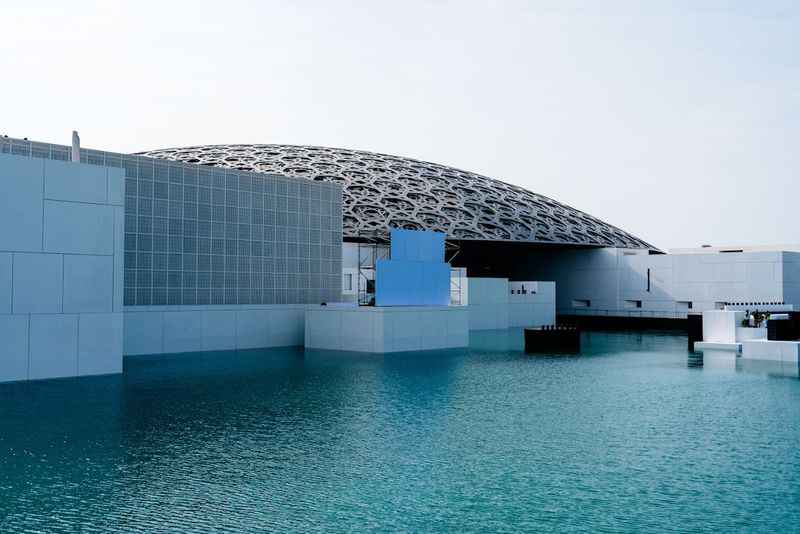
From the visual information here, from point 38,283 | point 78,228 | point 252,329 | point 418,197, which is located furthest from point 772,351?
point 418,197

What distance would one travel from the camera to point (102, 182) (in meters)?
23.8

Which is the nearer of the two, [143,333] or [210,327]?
[143,333]

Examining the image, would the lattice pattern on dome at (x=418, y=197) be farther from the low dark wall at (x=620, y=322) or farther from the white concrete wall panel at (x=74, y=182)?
the white concrete wall panel at (x=74, y=182)

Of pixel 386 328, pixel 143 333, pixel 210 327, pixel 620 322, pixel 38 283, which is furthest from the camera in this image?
pixel 620 322

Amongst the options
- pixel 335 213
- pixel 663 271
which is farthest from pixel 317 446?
pixel 663 271

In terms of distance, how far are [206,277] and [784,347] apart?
21.2 metres

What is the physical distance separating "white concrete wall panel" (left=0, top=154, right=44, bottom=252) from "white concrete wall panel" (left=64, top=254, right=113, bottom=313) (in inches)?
46.0

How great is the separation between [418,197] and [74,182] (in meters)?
33.4

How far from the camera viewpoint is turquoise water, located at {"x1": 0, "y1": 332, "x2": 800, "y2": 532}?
934cm

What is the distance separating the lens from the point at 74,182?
2323cm

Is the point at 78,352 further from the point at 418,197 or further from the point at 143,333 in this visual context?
the point at 418,197

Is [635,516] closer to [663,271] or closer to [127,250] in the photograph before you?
[127,250]

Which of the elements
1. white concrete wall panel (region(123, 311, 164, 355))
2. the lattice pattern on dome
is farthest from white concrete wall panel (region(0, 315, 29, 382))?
the lattice pattern on dome

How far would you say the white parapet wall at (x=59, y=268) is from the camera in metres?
22.0
